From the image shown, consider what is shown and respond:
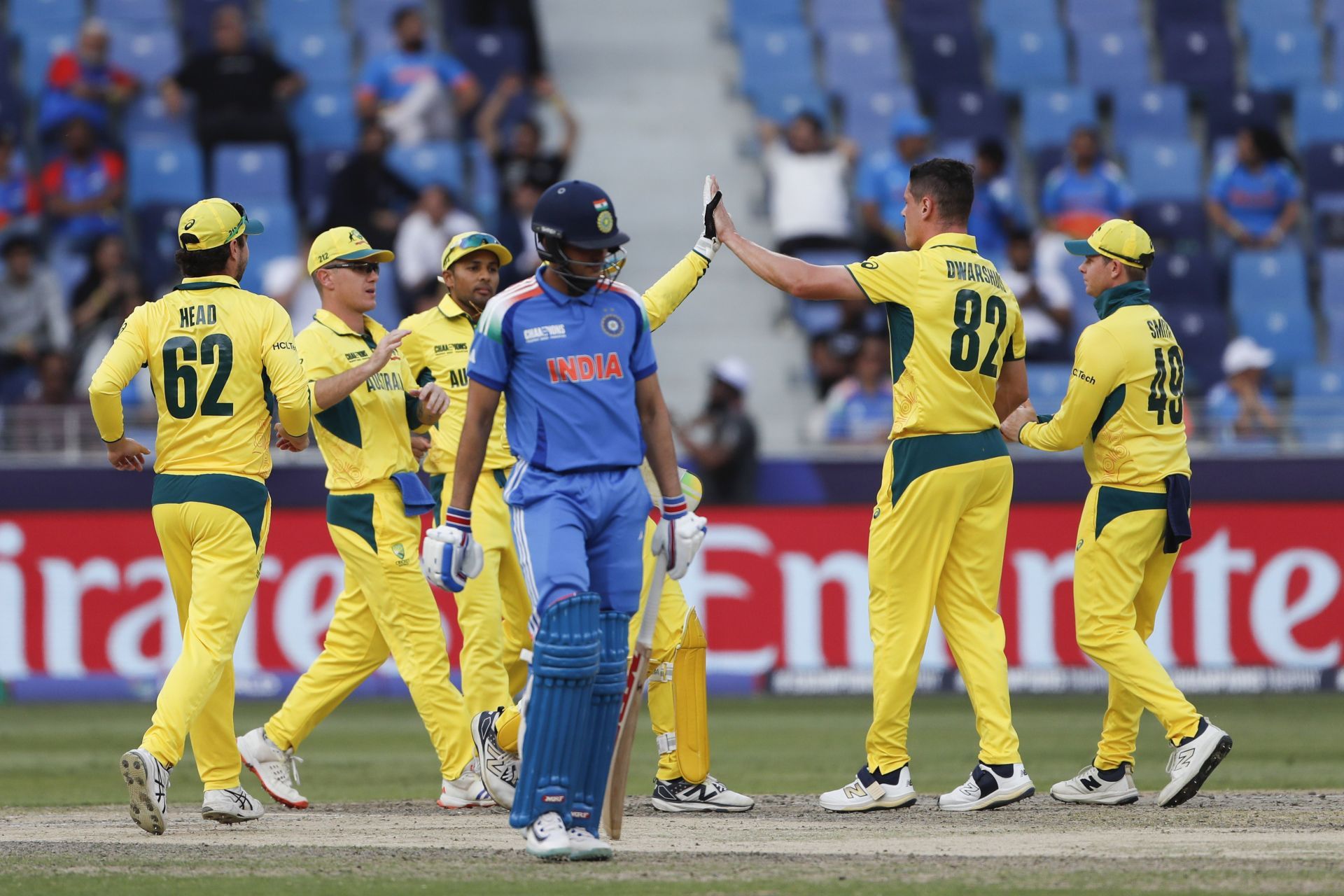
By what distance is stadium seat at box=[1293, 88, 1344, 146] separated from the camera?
19625 millimetres

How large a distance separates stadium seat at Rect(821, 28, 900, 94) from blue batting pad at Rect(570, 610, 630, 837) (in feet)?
45.5

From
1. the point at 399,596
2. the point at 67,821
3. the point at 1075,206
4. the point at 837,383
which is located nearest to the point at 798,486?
the point at 837,383

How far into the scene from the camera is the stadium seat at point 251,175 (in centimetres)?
1759

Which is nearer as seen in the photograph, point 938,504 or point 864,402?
point 938,504

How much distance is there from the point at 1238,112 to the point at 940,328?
12644 millimetres

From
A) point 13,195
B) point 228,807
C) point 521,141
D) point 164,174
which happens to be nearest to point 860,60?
point 521,141

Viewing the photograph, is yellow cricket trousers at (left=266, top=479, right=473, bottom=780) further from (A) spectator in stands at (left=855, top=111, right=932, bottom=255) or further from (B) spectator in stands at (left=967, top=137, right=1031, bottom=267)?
(B) spectator in stands at (left=967, top=137, right=1031, bottom=267)

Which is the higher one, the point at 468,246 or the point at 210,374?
the point at 468,246

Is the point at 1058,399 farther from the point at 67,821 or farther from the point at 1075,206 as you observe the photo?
the point at 67,821

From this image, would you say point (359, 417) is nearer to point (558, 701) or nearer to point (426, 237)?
point (558, 701)

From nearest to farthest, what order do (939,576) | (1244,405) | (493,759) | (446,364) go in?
1. (939,576)
2. (493,759)
3. (446,364)
4. (1244,405)

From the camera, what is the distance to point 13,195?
16906 mm

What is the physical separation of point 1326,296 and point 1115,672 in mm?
10956

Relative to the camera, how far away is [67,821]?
27.0 ft
